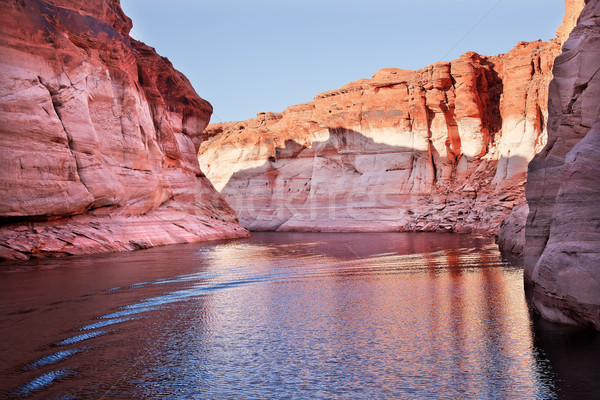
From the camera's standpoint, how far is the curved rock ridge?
1636 cm

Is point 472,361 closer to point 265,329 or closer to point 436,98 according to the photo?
point 265,329

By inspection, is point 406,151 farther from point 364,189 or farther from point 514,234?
point 514,234

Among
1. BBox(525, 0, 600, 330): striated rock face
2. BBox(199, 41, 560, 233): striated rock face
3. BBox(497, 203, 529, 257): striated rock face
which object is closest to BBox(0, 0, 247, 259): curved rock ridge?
BBox(497, 203, 529, 257): striated rock face

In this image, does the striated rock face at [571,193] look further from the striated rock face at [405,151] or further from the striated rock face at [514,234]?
the striated rock face at [405,151]

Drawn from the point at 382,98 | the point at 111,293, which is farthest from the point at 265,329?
the point at 382,98

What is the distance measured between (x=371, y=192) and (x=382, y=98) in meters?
9.29

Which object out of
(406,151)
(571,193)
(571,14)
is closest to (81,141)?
(571,193)

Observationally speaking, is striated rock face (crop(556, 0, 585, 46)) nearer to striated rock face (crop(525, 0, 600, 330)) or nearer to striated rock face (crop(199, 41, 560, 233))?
striated rock face (crop(199, 41, 560, 233))

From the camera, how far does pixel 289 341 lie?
18.9 ft

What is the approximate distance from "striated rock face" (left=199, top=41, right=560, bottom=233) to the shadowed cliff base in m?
0.10

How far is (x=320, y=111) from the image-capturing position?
47469mm

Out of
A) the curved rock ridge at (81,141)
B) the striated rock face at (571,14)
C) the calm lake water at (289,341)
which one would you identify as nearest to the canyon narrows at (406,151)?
the striated rock face at (571,14)

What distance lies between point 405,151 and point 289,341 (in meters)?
38.5

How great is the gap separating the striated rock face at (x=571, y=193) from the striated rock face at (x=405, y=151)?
78.1 ft
